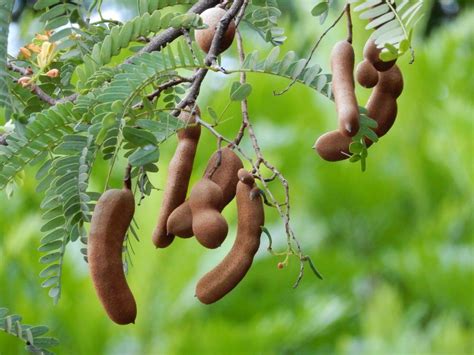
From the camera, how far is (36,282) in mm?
2725

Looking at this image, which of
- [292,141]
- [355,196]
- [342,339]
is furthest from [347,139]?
[355,196]

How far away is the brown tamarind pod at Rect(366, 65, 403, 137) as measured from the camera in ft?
1.89

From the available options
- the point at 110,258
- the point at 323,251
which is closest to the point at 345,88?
the point at 110,258

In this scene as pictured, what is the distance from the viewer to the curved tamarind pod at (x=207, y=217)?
530 mm

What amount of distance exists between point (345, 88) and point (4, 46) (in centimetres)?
24

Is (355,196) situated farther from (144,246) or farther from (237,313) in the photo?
(144,246)

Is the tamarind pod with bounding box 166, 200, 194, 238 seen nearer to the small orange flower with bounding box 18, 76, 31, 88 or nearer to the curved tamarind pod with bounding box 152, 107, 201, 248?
the curved tamarind pod with bounding box 152, 107, 201, 248

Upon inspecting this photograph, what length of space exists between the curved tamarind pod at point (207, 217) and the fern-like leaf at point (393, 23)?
127mm

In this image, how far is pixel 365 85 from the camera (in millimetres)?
575

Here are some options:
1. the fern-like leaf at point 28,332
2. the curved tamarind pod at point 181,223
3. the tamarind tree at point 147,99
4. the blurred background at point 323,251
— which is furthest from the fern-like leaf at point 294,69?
the blurred background at point 323,251

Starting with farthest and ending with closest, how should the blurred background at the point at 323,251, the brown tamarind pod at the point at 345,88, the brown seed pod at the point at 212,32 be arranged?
the blurred background at the point at 323,251, the brown seed pod at the point at 212,32, the brown tamarind pod at the point at 345,88

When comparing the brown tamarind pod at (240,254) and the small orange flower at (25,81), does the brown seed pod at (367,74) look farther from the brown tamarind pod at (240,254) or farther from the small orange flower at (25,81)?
the small orange flower at (25,81)

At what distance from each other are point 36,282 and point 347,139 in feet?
7.50

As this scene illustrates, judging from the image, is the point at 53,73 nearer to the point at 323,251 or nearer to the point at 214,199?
the point at 214,199
